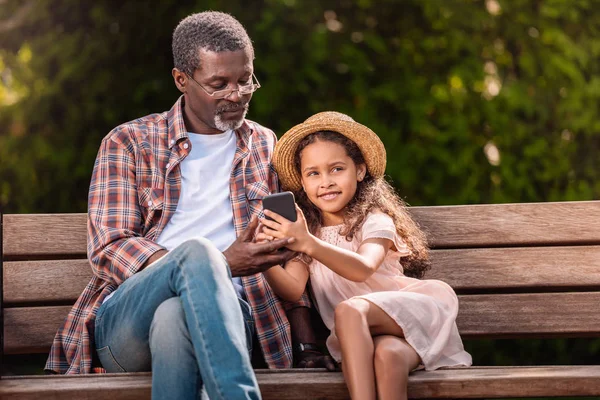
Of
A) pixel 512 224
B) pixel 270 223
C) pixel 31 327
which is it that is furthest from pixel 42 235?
pixel 512 224

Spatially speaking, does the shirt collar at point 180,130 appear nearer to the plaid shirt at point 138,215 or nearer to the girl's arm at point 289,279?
the plaid shirt at point 138,215

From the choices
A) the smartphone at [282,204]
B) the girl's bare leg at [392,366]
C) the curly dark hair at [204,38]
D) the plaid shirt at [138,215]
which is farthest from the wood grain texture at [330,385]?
the curly dark hair at [204,38]

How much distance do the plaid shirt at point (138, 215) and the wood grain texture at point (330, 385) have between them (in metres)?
0.33

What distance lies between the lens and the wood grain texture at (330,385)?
3123 mm

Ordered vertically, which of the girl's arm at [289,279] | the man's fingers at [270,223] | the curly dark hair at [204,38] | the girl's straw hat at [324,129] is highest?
the curly dark hair at [204,38]

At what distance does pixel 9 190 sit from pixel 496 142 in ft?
7.86

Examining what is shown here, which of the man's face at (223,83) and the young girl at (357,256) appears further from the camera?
the man's face at (223,83)

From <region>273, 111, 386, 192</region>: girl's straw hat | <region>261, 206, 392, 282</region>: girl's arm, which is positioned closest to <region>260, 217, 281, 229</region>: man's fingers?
<region>261, 206, 392, 282</region>: girl's arm

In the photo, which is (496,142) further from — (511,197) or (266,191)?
(266,191)

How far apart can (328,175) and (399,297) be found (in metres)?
0.56

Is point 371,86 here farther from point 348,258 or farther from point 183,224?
point 348,258

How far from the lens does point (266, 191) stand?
3.83 metres

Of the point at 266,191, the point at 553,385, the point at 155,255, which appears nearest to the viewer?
the point at 553,385

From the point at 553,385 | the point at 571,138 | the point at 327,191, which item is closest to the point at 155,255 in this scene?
the point at 327,191
